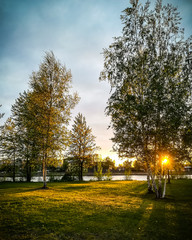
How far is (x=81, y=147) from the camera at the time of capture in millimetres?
31500

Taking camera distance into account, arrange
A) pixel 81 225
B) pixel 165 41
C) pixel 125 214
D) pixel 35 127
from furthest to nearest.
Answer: pixel 35 127, pixel 165 41, pixel 125 214, pixel 81 225

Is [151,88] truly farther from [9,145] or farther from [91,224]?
[9,145]

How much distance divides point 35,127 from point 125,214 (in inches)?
530

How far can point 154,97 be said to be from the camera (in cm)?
1069

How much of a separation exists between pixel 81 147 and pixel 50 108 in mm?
15728

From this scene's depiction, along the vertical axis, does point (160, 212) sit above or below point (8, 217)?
below

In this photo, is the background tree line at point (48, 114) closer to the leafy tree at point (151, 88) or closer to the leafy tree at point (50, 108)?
the leafy tree at point (50, 108)

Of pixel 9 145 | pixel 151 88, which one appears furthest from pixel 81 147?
pixel 151 88

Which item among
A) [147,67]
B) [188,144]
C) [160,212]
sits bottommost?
[160,212]

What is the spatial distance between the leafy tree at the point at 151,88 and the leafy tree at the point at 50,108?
733 cm

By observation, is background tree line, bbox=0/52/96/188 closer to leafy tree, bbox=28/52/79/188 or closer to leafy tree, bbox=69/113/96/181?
leafy tree, bbox=28/52/79/188

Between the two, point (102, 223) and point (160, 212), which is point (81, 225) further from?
point (160, 212)

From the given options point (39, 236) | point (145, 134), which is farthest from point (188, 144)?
point (39, 236)

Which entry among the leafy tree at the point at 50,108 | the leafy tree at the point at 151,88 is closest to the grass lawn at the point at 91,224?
the leafy tree at the point at 151,88
